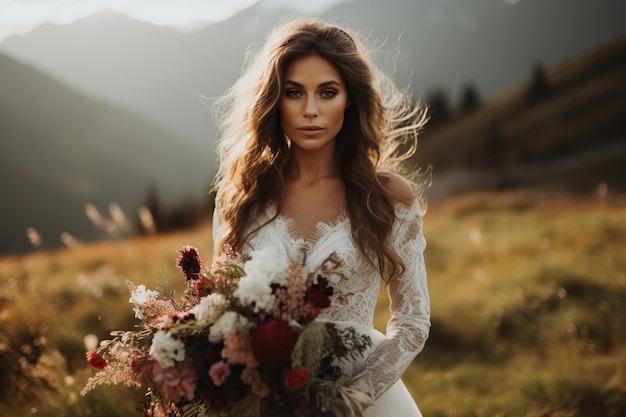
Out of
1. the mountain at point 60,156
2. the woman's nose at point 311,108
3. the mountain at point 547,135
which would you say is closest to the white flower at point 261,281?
the woman's nose at point 311,108

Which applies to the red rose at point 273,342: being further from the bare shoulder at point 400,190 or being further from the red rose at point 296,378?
the bare shoulder at point 400,190

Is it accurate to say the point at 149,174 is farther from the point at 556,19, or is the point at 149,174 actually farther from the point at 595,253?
the point at 556,19

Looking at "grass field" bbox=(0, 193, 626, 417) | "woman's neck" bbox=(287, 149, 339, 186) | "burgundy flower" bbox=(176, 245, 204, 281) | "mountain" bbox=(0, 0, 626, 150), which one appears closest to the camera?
"burgundy flower" bbox=(176, 245, 204, 281)

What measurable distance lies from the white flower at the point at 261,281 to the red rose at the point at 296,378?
0.75ft

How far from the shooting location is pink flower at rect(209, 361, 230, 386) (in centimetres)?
179

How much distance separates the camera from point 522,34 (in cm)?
1783

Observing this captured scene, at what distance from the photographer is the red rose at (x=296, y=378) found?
1.70 meters

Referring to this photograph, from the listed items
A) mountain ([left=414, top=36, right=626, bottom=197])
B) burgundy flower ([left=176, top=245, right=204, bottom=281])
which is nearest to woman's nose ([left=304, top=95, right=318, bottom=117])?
burgundy flower ([left=176, top=245, right=204, bottom=281])

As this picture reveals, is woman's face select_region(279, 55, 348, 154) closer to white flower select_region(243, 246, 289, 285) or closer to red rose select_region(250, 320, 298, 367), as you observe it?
white flower select_region(243, 246, 289, 285)

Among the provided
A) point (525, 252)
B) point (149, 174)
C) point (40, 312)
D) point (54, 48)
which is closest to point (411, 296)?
point (40, 312)

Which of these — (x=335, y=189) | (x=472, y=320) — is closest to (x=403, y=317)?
(x=335, y=189)

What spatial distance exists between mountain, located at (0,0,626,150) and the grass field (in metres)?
5.64

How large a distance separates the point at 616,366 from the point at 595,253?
3.89 meters

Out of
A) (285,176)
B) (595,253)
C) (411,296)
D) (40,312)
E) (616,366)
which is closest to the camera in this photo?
(411,296)
